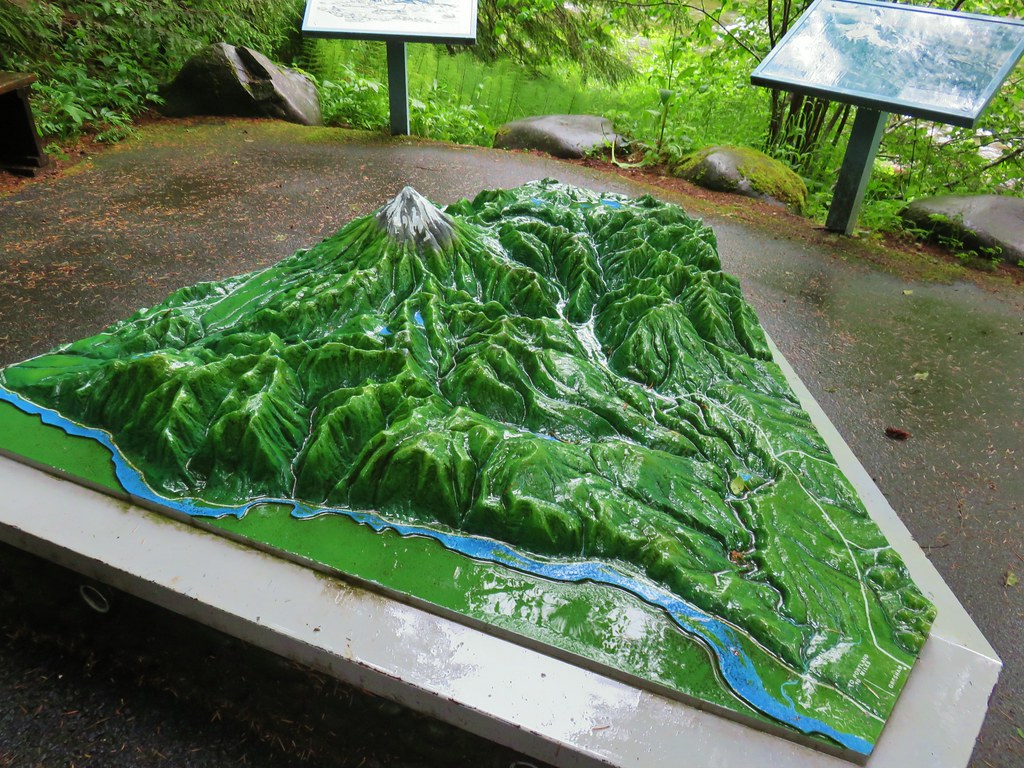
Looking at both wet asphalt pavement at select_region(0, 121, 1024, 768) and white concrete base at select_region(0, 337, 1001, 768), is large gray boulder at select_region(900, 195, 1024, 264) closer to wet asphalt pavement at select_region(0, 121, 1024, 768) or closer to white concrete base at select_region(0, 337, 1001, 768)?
wet asphalt pavement at select_region(0, 121, 1024, 768)

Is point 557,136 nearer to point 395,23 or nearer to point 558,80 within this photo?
point 395,23

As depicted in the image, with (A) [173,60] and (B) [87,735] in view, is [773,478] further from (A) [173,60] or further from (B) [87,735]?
(A) [173,60]

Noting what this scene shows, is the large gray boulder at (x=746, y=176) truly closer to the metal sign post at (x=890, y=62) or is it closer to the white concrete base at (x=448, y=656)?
the metal sign post at (x=890, y=62)

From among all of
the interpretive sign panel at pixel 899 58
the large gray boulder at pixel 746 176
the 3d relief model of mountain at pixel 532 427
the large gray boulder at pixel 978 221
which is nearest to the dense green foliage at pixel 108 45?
the 3d relief model of mountain at pixel 532 427

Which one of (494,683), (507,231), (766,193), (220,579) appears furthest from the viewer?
(766,193)

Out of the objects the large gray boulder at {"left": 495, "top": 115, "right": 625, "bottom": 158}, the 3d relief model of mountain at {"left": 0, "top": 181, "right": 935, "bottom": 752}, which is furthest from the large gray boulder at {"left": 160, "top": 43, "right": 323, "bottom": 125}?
the 3d relief model of mountain at {"left": 0, "top": 181, "right": 935, "bottom": 752}

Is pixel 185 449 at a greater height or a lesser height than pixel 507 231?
lesser

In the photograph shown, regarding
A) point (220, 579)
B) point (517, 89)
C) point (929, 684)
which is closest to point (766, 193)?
point (517, 89)
